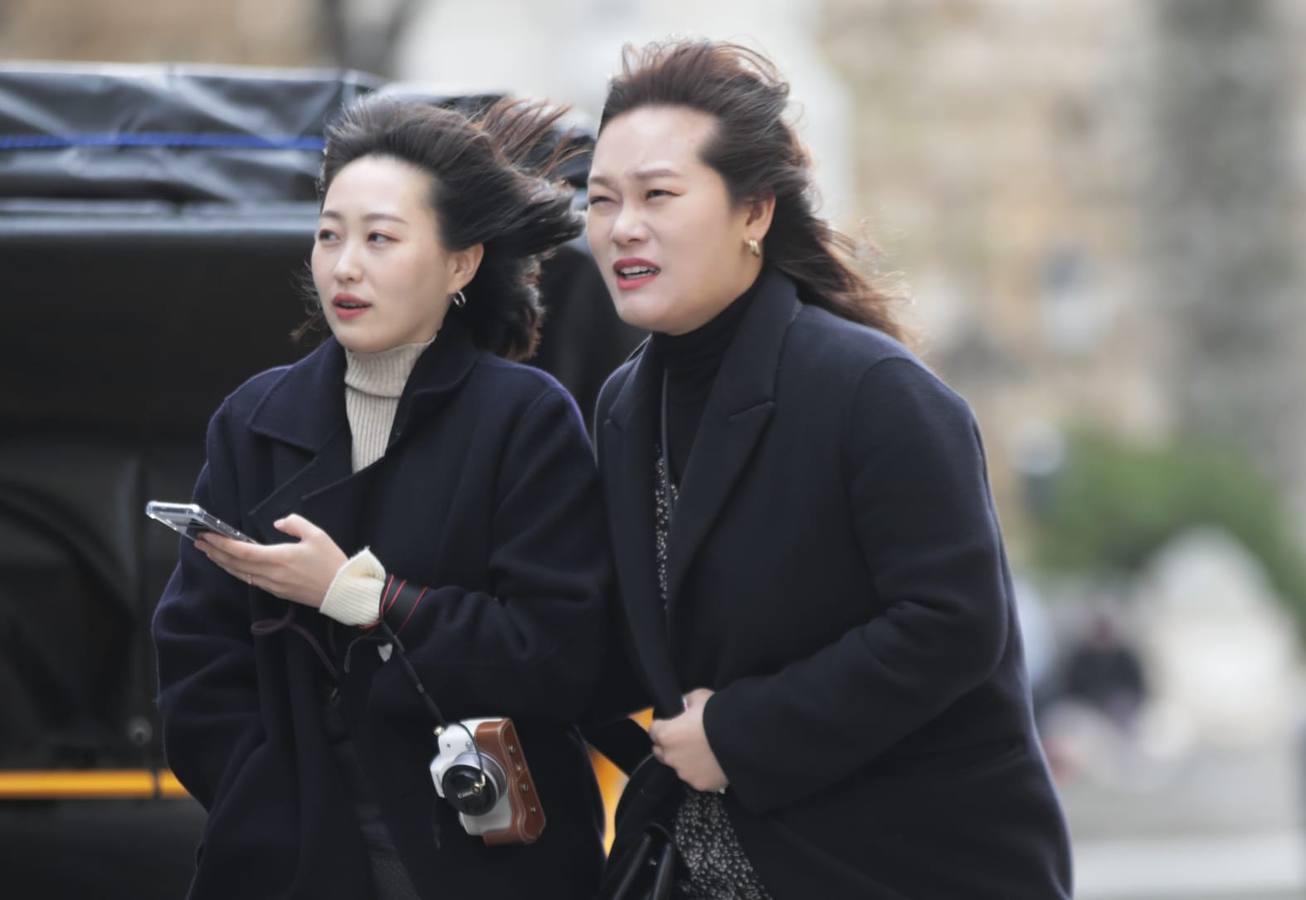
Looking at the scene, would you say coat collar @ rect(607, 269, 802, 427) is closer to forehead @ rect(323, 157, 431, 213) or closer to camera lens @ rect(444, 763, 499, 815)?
forehead @ rect(323, 157, 431, 213)

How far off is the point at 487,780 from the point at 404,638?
210 mm

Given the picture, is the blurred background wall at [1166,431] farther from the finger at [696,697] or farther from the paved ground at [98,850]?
the finger at [696,697]

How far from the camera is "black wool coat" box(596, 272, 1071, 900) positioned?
2.58m

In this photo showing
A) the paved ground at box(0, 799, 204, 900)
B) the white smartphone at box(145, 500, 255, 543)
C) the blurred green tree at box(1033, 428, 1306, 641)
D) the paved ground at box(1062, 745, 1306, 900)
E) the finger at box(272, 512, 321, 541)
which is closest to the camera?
the white smartphone at box(145, 500, 255, 543)

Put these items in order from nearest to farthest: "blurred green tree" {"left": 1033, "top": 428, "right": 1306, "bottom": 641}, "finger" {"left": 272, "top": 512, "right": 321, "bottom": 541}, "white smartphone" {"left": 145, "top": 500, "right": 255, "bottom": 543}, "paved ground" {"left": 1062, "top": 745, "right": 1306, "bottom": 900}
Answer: "white smartphone" {"left": 145, "top": 500, "right": 255, "bottom": 543} < "finger" {"left": 272, "top": 512, "right": 321, "bottom": 541} < "paved ground" {"left": 1062, "top": 745, "right": 1306, "bottom": 900} < "blurred green tree" {"left": 1033, "top": 428, "right": 1306, "bottom": 641}

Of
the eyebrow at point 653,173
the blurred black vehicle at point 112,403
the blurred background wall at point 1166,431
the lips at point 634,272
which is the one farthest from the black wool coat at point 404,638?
the blurred background wall at point 1166,431

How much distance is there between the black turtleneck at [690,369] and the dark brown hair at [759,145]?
0.10 metres

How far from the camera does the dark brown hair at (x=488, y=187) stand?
2.84m

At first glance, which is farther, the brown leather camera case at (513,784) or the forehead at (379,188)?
the forehead at (379,188)

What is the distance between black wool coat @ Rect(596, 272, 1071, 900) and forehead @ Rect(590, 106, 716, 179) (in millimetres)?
231

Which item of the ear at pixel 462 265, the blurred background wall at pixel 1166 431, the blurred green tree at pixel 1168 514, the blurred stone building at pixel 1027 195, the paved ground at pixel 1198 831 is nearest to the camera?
the ear at pixel 462 265

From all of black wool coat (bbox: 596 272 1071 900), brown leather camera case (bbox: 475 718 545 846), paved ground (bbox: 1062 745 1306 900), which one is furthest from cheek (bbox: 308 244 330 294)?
paved ground (bbox: 1062 745 1306 900)

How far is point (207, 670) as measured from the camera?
2748 millimetres

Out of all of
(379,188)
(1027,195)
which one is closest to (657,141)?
(379,188)
